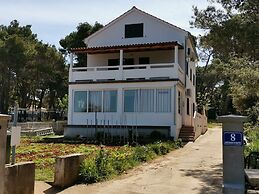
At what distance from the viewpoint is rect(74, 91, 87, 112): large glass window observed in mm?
25031

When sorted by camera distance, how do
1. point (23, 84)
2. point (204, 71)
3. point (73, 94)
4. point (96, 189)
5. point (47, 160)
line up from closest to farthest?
1. point (96, 189)
2. point (47, 160)
3. point (73, 94)
4. point (23, 84)
5. point (204, 71)

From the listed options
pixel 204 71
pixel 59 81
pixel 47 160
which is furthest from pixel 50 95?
→ pixel 47 160

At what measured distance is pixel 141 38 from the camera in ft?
90.0

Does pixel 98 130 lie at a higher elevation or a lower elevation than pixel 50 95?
lower

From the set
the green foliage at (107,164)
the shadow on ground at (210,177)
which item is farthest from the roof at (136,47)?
the shadow on ground at (210,177)

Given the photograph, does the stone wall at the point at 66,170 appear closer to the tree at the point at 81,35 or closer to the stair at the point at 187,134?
the stair at the point at 187,134

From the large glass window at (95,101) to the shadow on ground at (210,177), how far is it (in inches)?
507

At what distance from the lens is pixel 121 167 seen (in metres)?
11.4

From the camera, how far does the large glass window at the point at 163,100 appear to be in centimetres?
2286

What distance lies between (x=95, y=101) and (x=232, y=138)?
62.8 feet

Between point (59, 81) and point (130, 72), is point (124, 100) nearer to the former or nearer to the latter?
point (130, 72)

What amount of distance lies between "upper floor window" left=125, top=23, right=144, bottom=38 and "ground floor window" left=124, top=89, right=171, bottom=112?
593cm

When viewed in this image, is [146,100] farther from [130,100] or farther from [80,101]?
[80,101]

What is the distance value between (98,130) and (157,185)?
14684 millimetres
